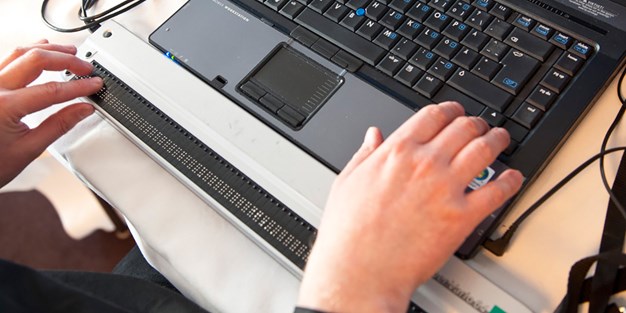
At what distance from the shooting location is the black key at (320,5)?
0.69m

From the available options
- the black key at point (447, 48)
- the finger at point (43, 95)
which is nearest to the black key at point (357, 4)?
the black key at point (447, 48)

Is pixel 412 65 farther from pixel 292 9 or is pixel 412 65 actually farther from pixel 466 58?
pixel 292 9

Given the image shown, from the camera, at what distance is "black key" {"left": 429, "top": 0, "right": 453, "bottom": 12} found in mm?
653

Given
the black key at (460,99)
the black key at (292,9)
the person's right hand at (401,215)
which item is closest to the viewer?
the person's right hand at (401,215)

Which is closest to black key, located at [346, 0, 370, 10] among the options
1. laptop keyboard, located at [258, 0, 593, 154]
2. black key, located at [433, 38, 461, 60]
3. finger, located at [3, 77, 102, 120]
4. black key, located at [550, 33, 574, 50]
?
laptop keyboard, located at [258, 0, 593, 154]

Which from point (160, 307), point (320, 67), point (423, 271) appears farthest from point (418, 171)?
point (160, 307)

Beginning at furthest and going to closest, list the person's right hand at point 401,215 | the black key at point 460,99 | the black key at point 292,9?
1. the black key at point 292,9
2. the black key at point 460,99
3. the person's right hand at point 401,215

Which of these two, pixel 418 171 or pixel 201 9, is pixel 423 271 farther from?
pixel 201 9

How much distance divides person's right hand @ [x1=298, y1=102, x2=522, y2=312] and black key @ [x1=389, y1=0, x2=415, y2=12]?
18 centimetres

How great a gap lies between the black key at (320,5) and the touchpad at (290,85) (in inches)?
2.2

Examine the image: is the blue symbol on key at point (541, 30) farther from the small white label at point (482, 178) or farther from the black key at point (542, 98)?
the small white label at point (482, 178)

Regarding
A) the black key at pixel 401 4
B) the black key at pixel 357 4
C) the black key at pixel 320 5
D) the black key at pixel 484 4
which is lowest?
the black key at pixel 320 5

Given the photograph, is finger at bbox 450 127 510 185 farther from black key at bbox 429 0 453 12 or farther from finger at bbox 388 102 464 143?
black key at bbox 429 0 453 12

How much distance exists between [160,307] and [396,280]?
0.91 feet
